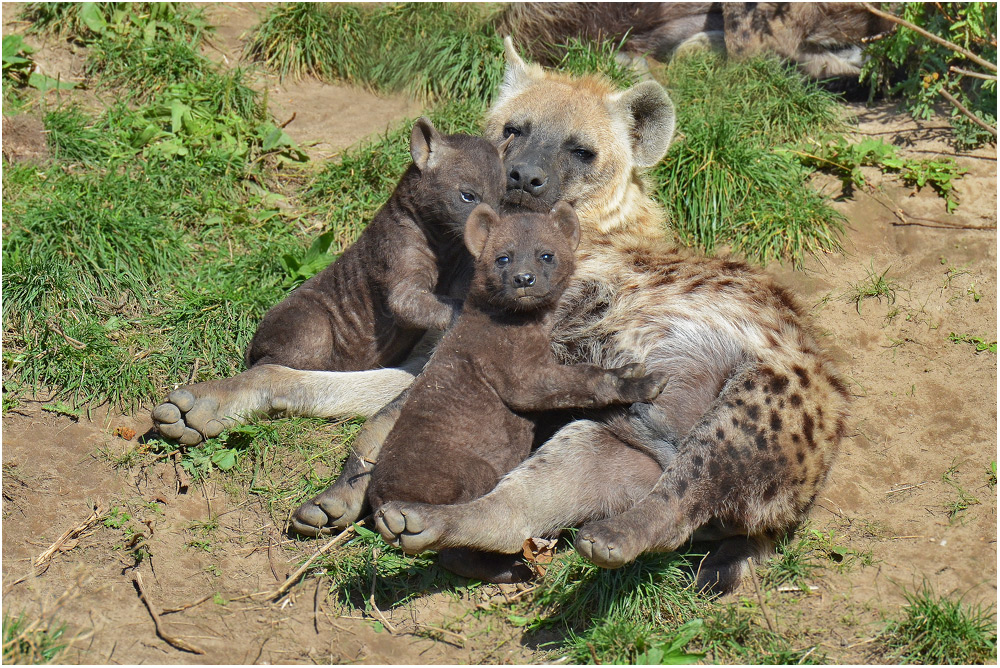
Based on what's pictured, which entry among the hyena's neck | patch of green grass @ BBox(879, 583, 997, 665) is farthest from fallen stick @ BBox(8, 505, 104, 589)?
patch of green grass @ BBox(879, 583, 997, 665)

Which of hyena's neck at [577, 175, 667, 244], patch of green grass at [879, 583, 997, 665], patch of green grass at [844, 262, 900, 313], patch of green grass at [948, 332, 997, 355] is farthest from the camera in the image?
patch of green grass at [844, 262, 900, 313]

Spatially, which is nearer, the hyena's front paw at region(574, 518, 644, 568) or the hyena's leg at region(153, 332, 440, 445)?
the hyena's front paw at region(574, 518, 644, 568)

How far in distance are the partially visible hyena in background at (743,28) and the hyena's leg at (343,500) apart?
3.80 meters

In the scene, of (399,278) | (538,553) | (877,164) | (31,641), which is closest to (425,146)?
(399,278)

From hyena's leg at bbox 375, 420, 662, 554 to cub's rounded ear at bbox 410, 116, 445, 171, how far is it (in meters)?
1.39

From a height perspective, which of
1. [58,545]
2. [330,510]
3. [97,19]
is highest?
[97,19]

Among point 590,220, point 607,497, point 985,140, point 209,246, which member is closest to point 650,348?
point 607,497

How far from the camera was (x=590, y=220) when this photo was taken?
4750 mm

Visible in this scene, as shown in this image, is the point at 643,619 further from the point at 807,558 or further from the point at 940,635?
the point at 940,635

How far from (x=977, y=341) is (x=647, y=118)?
6.68ft

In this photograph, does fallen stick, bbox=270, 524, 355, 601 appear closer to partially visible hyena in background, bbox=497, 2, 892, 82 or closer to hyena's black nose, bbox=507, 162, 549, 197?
hyena's black nose, bbox=507, 162, 549, 197

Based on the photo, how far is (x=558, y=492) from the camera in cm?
384

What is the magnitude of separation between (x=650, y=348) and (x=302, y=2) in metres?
4.17

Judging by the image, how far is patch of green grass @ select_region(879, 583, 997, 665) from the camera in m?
3.50
